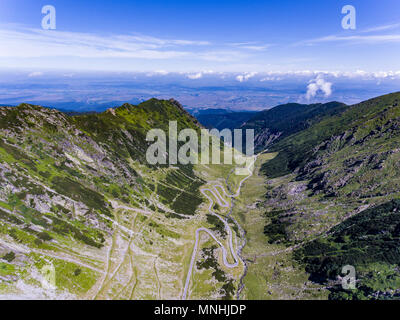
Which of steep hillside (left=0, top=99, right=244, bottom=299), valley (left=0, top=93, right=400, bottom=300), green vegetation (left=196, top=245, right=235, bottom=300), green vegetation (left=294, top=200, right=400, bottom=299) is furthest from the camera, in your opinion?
green vegetation (left=196, top=245, right=235, bottom=300)

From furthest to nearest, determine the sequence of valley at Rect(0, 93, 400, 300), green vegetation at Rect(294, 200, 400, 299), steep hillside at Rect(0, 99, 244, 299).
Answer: green vegetation at Rect(294, 200, 400, 299) < valley at Rect(0, 93, 400, 300) < steep hillside at Rect(0, 99, 244, 299)

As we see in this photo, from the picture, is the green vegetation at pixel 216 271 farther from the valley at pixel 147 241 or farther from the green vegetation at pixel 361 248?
the green vegetation at pixel 361 248

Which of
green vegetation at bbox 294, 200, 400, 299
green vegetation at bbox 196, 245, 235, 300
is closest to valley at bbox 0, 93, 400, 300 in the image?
green vegetation at bbox 294, 200, 400, 299

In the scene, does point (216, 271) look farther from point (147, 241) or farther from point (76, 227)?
point (76, 227)

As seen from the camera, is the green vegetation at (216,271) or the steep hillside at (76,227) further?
the green vegetation at (216,271)

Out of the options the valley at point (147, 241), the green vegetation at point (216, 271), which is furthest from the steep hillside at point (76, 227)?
the green vegetation at point (216, 271)

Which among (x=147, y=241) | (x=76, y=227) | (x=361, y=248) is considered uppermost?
(x=76, y=227)

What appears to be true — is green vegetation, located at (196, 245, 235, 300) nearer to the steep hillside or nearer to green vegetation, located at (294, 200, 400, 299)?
the steep hillside

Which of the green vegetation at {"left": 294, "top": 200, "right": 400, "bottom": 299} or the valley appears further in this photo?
the green vegetation at {"left": 294, "top": 200, "right": 400, "bottom": 299}

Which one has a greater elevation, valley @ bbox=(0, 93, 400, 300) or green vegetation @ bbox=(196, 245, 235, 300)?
valley @ bbox=(0, 93, 400, 300)

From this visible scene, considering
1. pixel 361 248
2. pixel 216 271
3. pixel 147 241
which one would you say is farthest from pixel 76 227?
pixel 361 248

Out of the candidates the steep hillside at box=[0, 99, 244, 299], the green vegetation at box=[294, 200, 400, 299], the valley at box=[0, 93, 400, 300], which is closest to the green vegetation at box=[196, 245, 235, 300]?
the valley at box=[0, 93, 400, 300]
